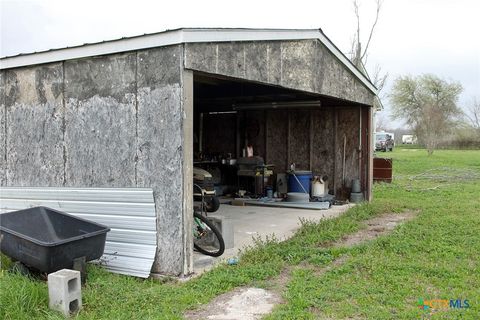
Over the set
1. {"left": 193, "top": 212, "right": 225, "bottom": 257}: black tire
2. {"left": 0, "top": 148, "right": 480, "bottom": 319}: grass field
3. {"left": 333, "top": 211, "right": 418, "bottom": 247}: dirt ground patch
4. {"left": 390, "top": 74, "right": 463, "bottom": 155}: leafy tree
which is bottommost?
{"left": 333, "top": 211, "right": 418, "bottom": 247}: dirt ground patch

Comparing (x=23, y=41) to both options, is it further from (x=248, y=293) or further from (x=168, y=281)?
(x=248, y=293)

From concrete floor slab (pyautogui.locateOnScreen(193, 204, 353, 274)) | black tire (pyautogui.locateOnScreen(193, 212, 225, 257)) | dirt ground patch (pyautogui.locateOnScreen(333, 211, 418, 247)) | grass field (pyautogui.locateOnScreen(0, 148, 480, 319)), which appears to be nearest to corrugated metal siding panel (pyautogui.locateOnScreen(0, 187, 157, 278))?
grass field (pyautogui.locateOnScreen(0, 148, 480, 319))

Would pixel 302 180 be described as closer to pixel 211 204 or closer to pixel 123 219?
pixel 211 204

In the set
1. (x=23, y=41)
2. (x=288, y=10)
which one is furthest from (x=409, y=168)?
(x=23, y=41)

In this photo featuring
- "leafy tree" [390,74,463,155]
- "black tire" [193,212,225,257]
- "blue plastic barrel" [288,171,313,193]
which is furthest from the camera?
"leafy tree" [390,74,463,155]

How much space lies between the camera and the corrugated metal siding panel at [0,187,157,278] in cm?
440

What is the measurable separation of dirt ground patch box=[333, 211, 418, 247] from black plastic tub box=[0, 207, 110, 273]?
313cm

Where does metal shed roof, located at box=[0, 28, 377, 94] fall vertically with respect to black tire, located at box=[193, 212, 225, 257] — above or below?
above

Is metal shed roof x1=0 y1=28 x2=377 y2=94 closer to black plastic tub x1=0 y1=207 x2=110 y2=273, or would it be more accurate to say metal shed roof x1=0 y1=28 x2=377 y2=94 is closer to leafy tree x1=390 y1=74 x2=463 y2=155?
black plastic tub x1=0 y1=207 x2=110 y2=273

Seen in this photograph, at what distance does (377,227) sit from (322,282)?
3264mm

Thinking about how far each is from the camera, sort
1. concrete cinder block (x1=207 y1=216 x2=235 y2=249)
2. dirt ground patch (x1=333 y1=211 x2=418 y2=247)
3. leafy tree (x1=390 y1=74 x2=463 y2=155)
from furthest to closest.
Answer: leafy tree (x1=390 y1=74 x2=463 y2=155) < dirt ground patch (x1=333 y1=211 x2=418 y2=247) < concrete cinder block (x1=207 y1=216 x2=235 y2=249)

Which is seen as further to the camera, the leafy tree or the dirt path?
the leafy tree

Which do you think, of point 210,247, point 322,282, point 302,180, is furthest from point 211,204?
point 302,180

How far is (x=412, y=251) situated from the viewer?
5.29m
